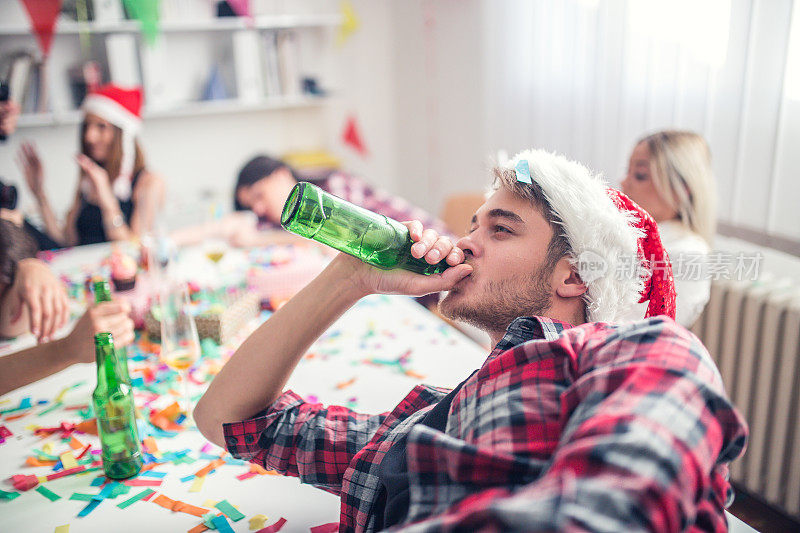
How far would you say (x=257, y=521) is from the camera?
994mm

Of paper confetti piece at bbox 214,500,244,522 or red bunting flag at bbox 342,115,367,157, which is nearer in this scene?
paper confetti piece at bbox 214,500,244,522

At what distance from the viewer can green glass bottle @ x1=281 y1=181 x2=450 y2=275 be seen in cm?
100

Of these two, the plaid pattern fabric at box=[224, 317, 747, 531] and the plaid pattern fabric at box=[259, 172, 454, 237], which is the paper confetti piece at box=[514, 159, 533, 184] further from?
the plaid pattern fabric at box=[259, 172, 454, 237]

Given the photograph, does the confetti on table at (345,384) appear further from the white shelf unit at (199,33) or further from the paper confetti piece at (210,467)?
the white shelf unit at (199,33)

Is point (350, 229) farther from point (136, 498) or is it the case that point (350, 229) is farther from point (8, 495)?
point (8, 495)

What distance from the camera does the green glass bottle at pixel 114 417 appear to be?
1058 mm

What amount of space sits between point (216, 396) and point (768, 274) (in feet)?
→ 6.51

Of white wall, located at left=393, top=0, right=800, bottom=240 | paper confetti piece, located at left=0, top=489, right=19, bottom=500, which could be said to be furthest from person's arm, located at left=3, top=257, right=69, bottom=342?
white wall, located at left=393, top=0, right=800, bottom=240

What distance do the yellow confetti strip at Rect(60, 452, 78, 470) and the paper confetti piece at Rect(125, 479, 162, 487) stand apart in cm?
13

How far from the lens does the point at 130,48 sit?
3.68 metres

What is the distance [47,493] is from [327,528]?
19.9 inches

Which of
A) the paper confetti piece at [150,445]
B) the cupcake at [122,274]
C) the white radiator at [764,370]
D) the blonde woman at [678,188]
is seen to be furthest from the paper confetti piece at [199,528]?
the white radiator at [764,370]

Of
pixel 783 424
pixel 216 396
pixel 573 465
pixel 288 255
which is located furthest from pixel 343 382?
pixel 783 424

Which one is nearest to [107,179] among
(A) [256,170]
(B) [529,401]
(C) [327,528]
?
(A) [256,170]
